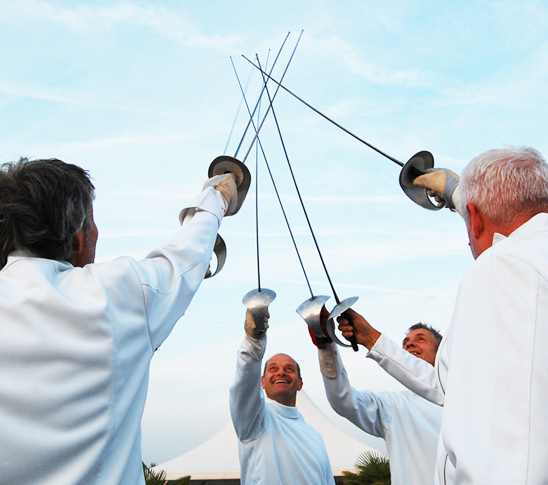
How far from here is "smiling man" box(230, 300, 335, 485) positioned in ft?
8.42

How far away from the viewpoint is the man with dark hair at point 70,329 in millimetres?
873

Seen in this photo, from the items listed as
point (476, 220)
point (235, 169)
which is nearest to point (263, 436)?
point (235, 169)

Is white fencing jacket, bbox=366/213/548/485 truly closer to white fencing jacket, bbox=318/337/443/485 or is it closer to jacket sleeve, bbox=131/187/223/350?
jacket sleeve, bbox=131/187/223/350

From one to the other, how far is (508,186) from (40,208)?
882 millimetres

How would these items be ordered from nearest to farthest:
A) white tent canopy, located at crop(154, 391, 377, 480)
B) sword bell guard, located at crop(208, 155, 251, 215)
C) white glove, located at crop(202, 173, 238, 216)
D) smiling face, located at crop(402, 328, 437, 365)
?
white glove, located at crop(202, 173, 238, 216) < sword bell guard, located at crop(208, 155, 251, 215) < smiling face, located at crop(402, 328, 437, 365) < white tent canopy, located at crop(154, 391, 377, 480)

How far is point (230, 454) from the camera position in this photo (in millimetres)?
8664

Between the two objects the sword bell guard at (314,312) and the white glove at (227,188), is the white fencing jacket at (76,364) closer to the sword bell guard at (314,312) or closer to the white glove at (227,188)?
the white glove at (227,188)

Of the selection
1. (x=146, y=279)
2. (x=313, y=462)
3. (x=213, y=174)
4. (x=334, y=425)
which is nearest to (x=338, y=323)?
(x=213, y=174)

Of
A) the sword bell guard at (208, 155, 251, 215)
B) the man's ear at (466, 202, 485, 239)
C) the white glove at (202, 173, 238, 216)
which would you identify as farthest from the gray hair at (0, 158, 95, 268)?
the sword bell guard at (208, 155, 251, 215)

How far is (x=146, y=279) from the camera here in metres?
1.05

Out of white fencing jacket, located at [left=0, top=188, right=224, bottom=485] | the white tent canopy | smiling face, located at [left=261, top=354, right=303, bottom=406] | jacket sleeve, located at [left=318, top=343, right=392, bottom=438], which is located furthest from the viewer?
the white tent canopy

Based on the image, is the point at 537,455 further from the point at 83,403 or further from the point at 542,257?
the point at 83,403

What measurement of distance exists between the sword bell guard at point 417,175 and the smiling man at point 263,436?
0.88 meters

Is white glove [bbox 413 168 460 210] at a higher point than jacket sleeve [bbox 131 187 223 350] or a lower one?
higher
